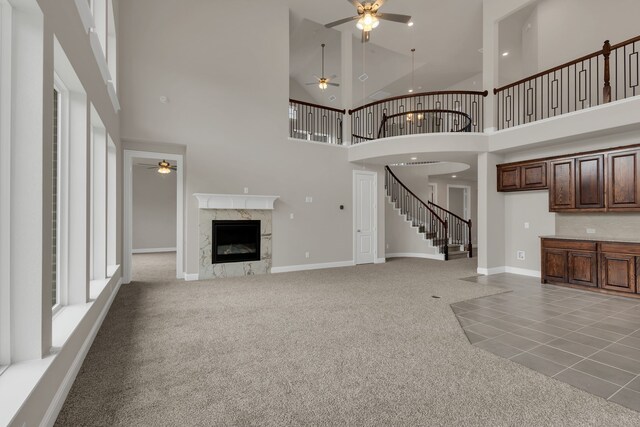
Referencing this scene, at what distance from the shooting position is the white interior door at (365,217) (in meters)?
8.68

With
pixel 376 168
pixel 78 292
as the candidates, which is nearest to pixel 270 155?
pixel 376 168

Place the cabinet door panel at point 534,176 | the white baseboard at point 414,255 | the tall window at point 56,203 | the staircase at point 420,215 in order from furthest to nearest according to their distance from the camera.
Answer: the staircase at point 420,215 < the white baseboard at point 414,255 < the cabinet door panel at point 534,176 < the tall window at point 56,203

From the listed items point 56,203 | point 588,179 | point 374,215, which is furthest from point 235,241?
point 588,179

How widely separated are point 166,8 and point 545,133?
7607 mm

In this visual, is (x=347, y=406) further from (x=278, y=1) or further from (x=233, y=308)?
(x=278, y=1)

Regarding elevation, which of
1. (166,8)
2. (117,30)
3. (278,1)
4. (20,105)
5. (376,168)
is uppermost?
(278,1)

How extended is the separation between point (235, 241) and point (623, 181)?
23.3 feet

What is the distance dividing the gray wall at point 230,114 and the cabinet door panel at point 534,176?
13.0 ft

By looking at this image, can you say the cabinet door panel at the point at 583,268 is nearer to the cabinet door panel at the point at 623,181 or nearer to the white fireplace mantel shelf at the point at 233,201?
the cabinet door panel at the point at 623,181

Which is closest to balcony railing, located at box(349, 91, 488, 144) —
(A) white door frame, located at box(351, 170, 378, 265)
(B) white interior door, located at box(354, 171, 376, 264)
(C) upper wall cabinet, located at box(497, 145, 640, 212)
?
(A) white door frame, located at box(351, 170, 378, 265)

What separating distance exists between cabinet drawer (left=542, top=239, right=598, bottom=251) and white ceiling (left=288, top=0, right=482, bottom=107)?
5774mm

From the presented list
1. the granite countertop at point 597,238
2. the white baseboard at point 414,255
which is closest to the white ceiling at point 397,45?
the white baseboard at point 414,255

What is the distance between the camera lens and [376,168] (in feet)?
29.6

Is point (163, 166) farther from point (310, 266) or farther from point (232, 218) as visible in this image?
point (310, 266)
